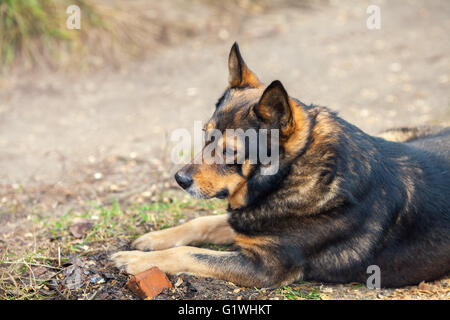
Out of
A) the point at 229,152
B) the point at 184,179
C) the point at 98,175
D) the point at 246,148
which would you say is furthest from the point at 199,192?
the point at 98,175

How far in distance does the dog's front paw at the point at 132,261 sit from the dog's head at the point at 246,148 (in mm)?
752

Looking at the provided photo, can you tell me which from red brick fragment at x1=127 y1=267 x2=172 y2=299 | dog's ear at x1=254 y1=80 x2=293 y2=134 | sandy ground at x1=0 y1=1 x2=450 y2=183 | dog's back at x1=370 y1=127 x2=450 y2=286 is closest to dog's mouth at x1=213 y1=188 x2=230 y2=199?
dog's ear at x1=254 y1=80 x2=293 y2=134

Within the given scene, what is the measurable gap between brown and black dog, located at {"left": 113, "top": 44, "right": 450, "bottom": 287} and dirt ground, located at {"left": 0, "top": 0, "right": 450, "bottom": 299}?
0.61 ft

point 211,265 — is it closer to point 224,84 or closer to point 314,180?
point 314,180

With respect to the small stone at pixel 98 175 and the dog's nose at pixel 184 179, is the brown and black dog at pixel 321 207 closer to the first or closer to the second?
the dog's nose at pixel 184 179

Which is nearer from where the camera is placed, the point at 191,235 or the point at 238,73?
the point at 238,73

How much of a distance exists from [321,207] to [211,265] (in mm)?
1081

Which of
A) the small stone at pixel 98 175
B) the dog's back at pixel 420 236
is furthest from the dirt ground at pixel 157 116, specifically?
the dog's back at pixel 420 236

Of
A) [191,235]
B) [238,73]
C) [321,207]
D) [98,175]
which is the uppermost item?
[238,73]

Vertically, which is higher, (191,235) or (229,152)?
(229,152)

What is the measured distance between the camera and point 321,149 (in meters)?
3.69

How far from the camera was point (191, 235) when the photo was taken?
4.54m

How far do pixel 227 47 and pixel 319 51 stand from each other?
2.24 meters
